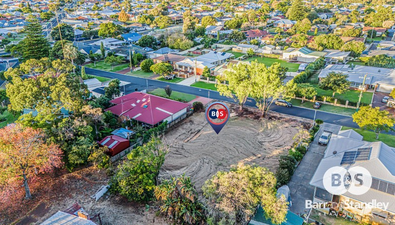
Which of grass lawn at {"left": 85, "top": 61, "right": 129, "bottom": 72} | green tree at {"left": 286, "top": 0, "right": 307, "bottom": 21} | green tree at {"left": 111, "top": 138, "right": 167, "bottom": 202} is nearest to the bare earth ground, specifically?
green tree at {"left": 111, "top": 138, "right": 167, "bottom": 202}

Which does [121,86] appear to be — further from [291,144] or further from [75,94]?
[291,144]

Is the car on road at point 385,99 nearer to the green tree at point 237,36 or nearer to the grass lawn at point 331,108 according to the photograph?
the grass lawn at point 331,108

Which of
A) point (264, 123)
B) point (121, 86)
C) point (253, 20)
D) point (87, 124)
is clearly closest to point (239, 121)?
point (264, 123)

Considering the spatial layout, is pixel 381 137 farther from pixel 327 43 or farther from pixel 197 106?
pixel 327 43

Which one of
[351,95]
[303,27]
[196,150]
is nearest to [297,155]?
[196,150]

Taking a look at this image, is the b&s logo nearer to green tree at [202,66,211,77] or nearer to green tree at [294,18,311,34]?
green tree at [202,66,211,77]
